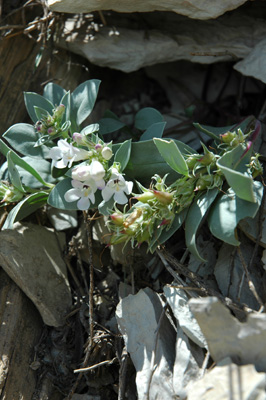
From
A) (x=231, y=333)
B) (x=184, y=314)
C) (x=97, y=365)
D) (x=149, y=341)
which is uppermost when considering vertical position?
(x=231, y=333)

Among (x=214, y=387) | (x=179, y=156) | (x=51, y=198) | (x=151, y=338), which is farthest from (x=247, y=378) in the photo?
(x=51, y=198)

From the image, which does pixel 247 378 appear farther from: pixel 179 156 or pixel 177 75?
pixel 177 75

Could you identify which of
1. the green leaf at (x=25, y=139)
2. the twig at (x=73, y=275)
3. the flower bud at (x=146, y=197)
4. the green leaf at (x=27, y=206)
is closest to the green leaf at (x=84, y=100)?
the green leaf at (x=25, y=139)

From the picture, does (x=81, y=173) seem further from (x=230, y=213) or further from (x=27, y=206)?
(x=230, y=213)

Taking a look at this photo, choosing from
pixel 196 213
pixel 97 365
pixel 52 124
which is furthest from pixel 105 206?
pixel 97 365

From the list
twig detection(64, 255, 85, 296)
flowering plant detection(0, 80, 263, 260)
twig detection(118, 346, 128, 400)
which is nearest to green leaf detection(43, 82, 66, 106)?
flowering plant detection(0, 80, 263, 260)

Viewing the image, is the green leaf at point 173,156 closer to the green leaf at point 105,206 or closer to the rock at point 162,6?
the green leaf at point 105,206

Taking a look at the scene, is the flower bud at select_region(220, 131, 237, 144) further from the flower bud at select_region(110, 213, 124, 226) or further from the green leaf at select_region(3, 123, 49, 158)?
the green leaf at select_region(3, 123, 49, 158)
